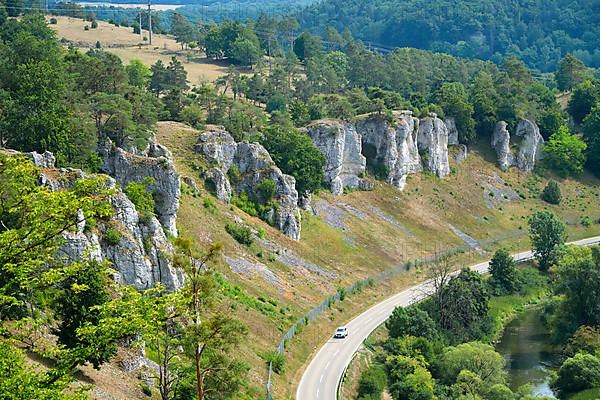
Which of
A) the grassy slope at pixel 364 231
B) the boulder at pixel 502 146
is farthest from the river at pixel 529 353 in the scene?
the boulder at pixel 502 146

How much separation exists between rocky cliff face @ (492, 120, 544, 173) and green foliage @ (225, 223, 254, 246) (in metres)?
57.1

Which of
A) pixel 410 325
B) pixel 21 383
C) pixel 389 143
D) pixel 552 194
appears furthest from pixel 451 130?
pixel 21 383

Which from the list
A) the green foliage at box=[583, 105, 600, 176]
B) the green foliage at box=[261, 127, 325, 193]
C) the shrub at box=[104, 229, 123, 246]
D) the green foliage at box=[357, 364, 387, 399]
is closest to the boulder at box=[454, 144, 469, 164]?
the green foliage at box=[583, 105, 600, 176]

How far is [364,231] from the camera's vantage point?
3654 inches

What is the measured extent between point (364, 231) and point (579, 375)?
116 ft

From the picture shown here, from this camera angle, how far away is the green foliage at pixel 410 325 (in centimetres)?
6988

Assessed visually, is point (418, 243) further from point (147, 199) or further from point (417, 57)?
point (417, 57)

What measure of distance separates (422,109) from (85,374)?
8283cm

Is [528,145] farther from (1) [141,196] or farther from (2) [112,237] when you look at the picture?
(2) [112,237]

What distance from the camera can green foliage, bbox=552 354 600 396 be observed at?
200 ft

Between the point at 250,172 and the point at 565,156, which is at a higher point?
the point at 250,172

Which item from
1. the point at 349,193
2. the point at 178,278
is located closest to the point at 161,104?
the point at 349,193

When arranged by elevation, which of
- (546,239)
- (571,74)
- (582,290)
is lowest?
(546,239)

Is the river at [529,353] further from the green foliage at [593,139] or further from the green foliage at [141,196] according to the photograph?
the green foliage at [593,139]
